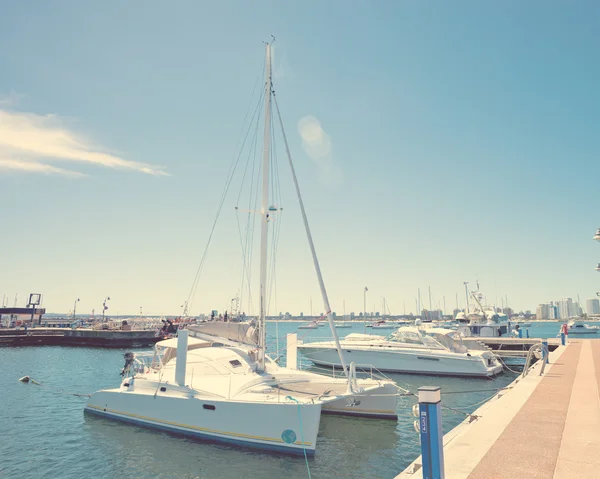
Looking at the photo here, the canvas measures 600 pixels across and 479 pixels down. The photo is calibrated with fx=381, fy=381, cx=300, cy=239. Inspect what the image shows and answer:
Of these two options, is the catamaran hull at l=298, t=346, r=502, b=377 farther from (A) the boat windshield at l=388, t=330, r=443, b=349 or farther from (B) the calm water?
(B) the calm water

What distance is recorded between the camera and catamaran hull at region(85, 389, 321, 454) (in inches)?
440

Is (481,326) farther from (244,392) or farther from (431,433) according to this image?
(431,433)

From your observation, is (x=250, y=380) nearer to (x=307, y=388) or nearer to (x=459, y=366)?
(x=307, y=388)

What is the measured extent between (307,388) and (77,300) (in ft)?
325

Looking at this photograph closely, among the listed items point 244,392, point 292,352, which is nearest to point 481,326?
point 292,352

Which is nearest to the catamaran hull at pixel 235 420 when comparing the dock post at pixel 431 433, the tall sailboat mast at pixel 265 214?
the tall sailboat mast at pixel 265 214

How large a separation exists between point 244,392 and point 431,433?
7987mm

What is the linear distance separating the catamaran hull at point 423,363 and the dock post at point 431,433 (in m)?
18.6

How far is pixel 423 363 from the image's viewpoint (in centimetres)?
2633

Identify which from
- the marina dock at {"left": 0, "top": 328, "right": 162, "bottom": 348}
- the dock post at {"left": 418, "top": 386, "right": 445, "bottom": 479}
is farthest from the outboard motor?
the marina dock at {"left": 0, "top": 328, "right": 162, "bottom": 348}

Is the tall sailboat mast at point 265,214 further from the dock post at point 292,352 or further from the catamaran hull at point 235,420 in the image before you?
the catamaran hull at point 235,420

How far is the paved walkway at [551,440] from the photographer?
671 centimetres

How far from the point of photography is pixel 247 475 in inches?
407

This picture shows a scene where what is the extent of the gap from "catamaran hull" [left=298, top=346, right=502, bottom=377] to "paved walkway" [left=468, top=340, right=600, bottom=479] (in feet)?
37.0
